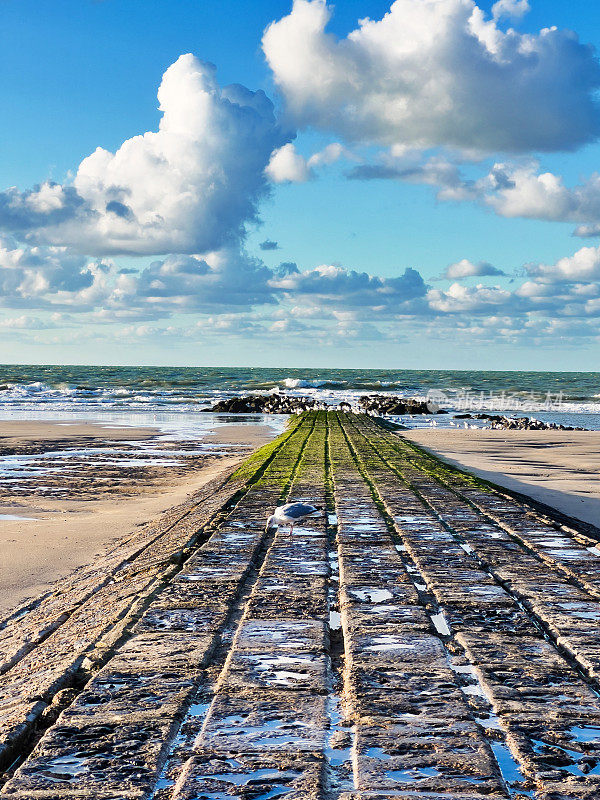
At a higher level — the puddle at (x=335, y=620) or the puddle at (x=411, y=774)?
the puddle at (x=411, y=774)

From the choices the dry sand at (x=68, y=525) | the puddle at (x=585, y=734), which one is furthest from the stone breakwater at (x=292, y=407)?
the puddle at (x=585, y=734)

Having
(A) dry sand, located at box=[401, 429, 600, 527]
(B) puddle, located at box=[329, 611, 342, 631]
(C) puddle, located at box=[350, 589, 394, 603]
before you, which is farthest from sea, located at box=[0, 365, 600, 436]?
(B) puddle, located at box=[329, 611, 342, 631]

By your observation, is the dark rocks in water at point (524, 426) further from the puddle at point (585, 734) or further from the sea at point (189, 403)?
the puddle at point (585, 734)

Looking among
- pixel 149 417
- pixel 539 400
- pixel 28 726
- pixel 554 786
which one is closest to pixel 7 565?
pixel 28 726

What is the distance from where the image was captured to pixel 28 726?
2523 millimetres

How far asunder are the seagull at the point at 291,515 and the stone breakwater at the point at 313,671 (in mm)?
252

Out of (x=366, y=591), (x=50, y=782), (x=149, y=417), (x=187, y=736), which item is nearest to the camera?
(x=50, y=782)

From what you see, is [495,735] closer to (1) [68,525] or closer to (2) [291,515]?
(2) [291,515]

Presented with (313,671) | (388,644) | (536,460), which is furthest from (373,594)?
(536,460)

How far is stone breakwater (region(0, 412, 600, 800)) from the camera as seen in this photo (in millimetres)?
2178

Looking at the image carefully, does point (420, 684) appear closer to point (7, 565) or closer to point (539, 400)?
point (7, 565)

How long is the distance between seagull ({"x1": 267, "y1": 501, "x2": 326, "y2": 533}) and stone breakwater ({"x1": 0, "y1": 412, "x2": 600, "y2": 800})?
0.83 ft

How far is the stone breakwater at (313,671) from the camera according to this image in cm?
218

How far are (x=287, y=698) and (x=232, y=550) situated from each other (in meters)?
2.43
